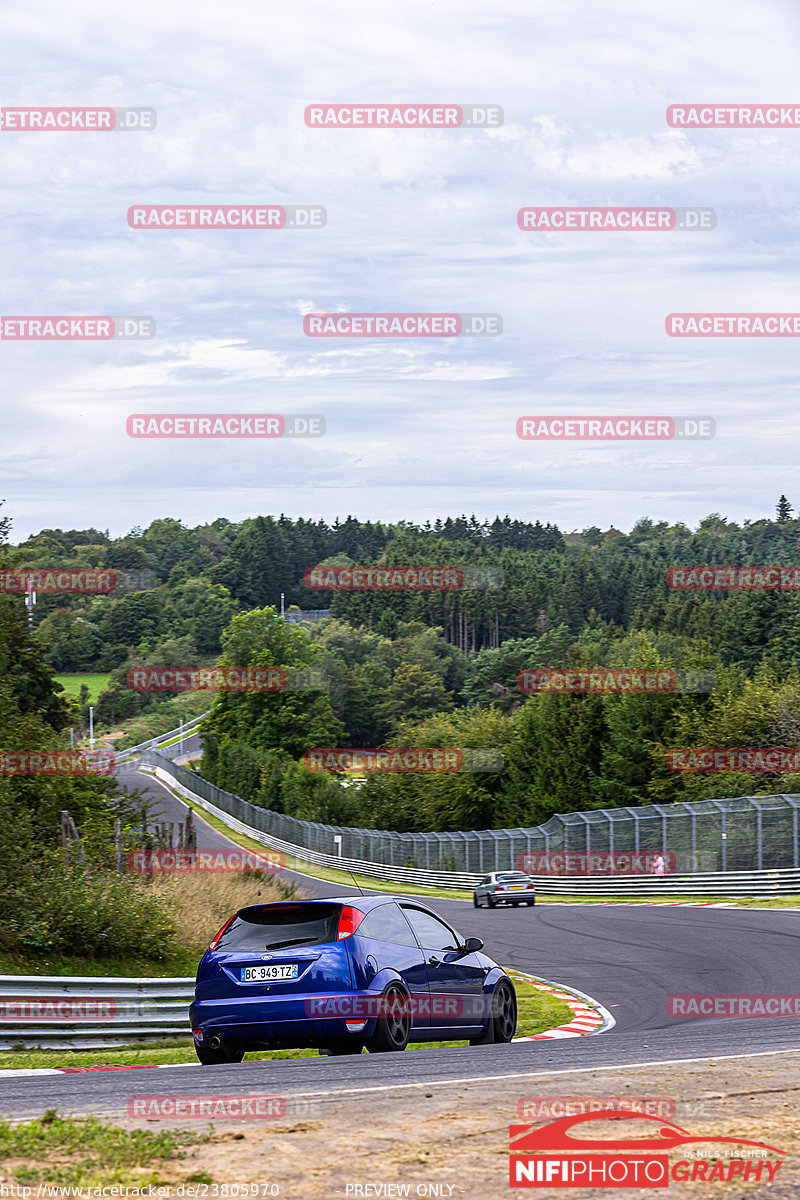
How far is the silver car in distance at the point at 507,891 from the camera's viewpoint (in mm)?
39312

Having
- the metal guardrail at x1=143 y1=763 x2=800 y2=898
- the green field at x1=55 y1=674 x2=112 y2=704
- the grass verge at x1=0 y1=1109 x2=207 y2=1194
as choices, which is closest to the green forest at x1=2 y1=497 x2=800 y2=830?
the green field at x1=55 y1=674 x2=112 y2=704

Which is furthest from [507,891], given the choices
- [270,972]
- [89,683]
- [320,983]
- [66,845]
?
[89,683]

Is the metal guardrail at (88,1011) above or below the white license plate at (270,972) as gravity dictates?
below

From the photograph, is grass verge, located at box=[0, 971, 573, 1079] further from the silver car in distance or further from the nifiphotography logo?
the silver car in distance

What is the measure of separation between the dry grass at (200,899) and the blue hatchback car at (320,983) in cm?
409

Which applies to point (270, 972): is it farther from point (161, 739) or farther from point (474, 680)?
point (161, 739)

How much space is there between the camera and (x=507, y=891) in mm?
39438

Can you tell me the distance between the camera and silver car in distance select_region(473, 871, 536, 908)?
1548 inches

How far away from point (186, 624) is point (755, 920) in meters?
145

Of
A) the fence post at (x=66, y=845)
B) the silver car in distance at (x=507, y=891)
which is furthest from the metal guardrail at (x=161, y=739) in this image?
the fence post at (x=66, y=845)

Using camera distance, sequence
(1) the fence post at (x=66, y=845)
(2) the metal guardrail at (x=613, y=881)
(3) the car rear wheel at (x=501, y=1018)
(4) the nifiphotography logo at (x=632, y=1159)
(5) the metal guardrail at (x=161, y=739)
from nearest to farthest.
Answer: (4) the nifiphotography logo at (x=632, y=1159), (3) the car rear wheel at (x=501, y=1018), (1) the fence post at (x=66, y=845), (2) the metal guardrail at (x=613, y=881), (5) the metal guardrail at (x=161, y=739)

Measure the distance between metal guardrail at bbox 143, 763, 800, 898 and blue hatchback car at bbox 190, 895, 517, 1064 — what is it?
23062 mm

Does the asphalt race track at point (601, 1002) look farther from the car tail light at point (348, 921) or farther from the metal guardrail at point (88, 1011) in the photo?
the metal guardrail at point (88, 1011)

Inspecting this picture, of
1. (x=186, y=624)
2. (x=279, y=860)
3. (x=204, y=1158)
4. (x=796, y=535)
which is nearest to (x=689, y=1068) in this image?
(x=204, y=1158)
